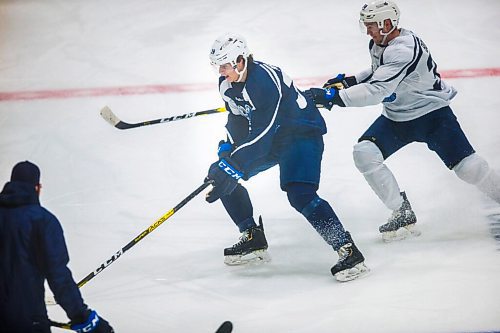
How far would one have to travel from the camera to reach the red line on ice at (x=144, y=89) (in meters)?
4.79

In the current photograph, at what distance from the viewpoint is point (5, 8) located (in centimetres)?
579

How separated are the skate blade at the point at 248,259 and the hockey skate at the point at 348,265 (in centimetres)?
32

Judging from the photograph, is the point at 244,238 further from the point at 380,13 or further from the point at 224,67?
the point at 380,13

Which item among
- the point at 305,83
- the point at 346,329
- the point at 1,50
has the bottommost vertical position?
the point at 346,329

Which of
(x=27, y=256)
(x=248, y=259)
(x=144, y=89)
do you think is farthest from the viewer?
(x=144, y=89)

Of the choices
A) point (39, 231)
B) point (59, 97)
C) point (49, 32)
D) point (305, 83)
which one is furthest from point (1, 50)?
point (39, 231)

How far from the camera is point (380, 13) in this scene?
11.4 ft

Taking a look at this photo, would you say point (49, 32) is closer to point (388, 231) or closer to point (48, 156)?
point (48, 156)

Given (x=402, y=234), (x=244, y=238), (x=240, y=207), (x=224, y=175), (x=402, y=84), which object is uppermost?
(x=402, y=84)

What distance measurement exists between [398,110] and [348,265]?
2.15 feet

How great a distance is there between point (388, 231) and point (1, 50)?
2.66 m

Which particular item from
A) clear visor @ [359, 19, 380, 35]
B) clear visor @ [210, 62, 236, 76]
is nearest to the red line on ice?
clear visor @ [359, 19, 380, 35]

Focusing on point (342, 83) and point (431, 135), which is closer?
point (431, 135)

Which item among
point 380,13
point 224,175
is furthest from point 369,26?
point 224,175
